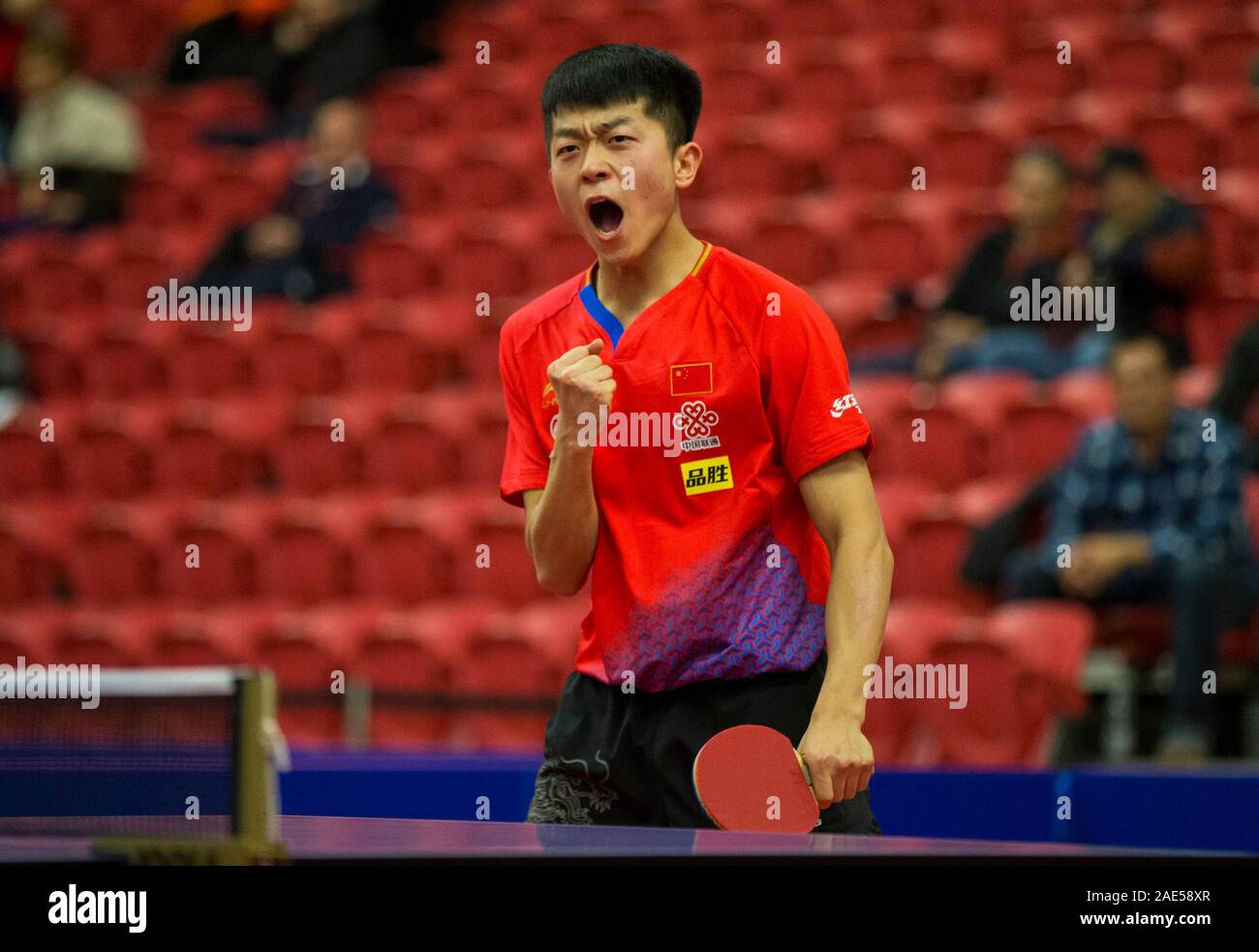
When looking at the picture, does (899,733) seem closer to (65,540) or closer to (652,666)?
(652,666)

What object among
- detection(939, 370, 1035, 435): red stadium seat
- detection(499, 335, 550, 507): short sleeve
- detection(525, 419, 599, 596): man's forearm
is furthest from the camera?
detection(939, 370, 1035, 435): red stadium seat

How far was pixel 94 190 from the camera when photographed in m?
10.9

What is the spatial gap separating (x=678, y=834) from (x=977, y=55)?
7.62 meters

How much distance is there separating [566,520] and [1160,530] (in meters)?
3.39

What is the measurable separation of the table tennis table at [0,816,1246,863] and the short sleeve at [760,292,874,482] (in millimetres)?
688

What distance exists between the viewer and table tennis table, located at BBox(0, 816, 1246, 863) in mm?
2080

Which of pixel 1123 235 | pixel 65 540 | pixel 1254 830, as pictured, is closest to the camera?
pixel 1254 830

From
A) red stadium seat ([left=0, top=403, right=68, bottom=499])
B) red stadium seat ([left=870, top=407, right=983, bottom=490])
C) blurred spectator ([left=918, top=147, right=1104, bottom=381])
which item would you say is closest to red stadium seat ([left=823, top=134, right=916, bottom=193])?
blurred spectator ([left=918, top=147, right=1104, bottom=381])

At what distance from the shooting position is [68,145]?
35.3ft

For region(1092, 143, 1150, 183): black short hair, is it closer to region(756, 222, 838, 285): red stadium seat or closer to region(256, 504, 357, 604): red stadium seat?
region(756, 222, 838, 285): red stadium seat

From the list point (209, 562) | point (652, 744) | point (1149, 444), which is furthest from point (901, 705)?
point (209, 562)

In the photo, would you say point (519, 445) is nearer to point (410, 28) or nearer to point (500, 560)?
point (500, 560)

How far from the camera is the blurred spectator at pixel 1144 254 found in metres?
6.72
